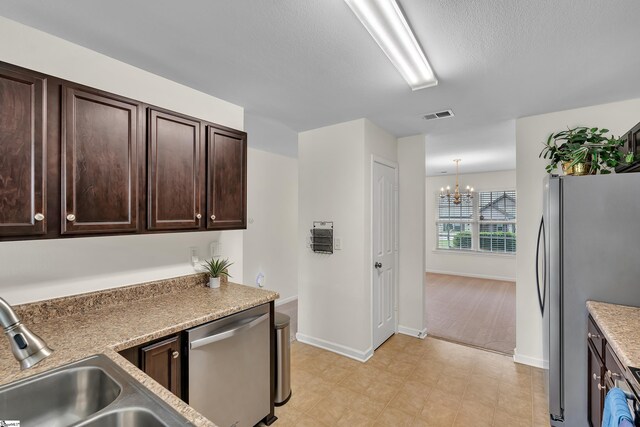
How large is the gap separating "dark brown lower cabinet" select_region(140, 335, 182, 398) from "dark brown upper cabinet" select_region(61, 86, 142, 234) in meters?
0.68

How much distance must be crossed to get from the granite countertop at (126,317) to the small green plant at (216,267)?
0.11 m

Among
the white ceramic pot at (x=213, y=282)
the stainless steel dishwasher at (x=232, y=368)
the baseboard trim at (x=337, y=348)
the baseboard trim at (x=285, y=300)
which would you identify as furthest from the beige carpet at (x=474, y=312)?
the white ceramic pot at (x=213, y=282)

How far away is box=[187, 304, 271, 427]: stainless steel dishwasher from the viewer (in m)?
1.66

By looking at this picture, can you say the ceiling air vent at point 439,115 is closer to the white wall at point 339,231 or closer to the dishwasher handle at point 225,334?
the white wall at point 339,231

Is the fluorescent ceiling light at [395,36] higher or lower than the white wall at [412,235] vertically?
higher

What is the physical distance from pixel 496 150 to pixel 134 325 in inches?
206

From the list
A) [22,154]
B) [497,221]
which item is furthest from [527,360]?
[497,221]

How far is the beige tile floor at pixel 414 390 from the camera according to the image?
2205 millimetres

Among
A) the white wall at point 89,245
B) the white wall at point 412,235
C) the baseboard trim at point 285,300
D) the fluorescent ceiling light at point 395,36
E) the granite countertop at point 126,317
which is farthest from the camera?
the baseboard trim at point 285,300

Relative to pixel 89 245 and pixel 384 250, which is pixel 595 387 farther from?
pixel 89 245

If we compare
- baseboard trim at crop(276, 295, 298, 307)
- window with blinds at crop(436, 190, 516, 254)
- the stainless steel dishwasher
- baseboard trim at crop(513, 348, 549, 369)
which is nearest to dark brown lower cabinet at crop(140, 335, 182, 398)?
the stainless steel dishwasher

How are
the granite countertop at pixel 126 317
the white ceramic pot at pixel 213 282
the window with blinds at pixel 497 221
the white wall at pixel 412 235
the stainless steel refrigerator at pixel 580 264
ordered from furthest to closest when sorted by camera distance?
the window with blinds at pixel 497 221, the white wall at pixel 412 235, the white ceramic pot at pixel 213 282, the stainless steel refrigerator at pixel 580 264, the granite countertop at pixel 126 317

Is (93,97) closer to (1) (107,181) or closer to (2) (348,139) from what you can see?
(1) (107,181)

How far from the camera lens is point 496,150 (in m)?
4.76
